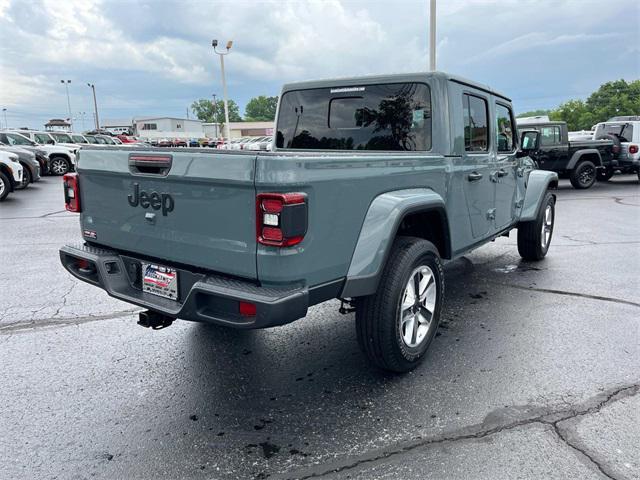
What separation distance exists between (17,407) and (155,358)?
0.94 metres

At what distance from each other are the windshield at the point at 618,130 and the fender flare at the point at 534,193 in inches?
487

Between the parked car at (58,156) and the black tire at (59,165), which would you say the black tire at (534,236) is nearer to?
the parked car at (58,156)

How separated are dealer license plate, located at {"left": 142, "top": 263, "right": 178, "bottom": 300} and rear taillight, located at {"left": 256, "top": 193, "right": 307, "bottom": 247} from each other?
0.72 meters

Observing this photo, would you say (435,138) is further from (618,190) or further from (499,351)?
(618,190)

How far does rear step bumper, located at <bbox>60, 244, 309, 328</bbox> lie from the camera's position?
94.9 inches

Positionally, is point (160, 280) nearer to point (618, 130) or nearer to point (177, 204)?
point (177, 204)

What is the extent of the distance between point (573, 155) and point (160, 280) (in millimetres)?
14586

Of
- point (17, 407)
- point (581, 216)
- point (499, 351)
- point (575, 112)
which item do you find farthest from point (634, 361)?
point (575, 112)

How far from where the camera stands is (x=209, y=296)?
260 centimetres

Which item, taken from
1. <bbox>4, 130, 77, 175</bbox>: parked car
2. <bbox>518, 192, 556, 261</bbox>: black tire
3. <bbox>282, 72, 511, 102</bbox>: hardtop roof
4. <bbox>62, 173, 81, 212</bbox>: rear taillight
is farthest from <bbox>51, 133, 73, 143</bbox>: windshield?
<bbox>518, 192, 556, 261</bbox>: black tire

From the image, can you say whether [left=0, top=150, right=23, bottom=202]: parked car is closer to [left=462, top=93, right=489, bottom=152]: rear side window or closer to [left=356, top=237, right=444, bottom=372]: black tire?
[left=462, top=93, right=489, bottom=152]: rear side window

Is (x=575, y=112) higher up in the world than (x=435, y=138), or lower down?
higher up

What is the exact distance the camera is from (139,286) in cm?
307

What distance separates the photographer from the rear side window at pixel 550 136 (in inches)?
548
